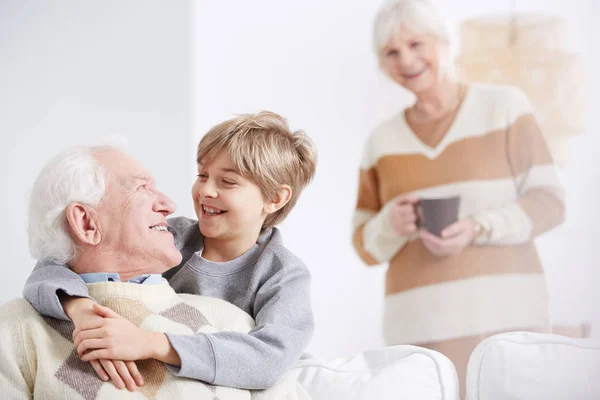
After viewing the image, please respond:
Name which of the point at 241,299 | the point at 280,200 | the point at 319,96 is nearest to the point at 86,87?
the point at 319,96

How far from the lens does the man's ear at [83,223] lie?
1.46 m

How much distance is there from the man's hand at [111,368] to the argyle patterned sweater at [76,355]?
0.05ft

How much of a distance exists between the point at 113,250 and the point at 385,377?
63 centimetres

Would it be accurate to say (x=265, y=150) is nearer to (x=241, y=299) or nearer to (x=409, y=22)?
(x=241, y=299)

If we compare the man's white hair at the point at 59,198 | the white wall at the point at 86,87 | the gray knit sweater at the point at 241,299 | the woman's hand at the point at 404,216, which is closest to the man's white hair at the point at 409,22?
the woman's hand at the point at 404,216

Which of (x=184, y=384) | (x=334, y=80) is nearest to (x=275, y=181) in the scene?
(x=184, y=384)

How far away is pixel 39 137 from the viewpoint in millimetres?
3496

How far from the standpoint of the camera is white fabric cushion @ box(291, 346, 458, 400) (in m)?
1.48

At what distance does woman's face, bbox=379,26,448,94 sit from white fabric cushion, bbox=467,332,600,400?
5.97ft

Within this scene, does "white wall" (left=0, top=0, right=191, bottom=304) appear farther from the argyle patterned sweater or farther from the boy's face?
the argyle patterned sweater

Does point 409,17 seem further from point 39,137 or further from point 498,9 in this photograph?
point 39,137

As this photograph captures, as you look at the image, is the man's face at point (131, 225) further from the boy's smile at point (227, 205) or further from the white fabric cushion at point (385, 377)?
the white fabric cushion at point (385, 377)

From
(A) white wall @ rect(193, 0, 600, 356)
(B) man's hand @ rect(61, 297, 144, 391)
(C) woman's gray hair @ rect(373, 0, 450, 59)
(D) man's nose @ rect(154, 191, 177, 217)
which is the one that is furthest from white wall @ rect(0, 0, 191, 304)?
(B) man's hand @ rect(61, 297, 144, 391)

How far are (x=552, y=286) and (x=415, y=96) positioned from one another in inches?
41.2
